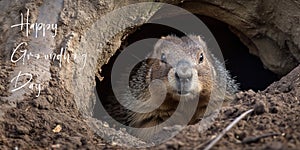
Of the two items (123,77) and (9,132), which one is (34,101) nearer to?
(9,132)

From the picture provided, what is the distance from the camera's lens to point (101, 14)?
5.40 meters

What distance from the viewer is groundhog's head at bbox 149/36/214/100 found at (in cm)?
477

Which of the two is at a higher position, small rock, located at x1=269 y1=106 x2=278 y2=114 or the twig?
small rock, located at x1=269 y1=106 x2=278 y2=114

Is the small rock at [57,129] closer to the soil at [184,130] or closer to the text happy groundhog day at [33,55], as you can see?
the soil at [184,130]

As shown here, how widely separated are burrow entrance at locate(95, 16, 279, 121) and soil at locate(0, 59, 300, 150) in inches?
92.2

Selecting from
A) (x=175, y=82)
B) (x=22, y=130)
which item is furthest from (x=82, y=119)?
(x=175, y=82)

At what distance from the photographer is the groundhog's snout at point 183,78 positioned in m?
4.69

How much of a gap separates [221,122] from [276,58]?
3.17m

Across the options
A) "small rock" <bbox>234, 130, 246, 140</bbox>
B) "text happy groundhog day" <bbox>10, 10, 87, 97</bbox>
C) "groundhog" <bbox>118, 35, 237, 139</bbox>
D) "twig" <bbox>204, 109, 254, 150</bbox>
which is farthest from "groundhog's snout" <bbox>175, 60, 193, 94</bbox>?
"small rock" <bbox>234, 130, 246, 140</bbox>

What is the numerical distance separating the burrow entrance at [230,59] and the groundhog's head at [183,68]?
150cm

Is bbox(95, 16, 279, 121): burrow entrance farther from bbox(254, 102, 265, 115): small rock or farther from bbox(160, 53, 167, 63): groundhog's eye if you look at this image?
bbox(254, 102, 265, 115): small rock

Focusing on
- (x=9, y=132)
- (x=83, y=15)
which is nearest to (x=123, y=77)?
(x=83, y=15)

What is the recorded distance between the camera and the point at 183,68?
15.8 feet

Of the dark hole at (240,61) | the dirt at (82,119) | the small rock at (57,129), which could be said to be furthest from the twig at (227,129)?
the dark hole at (240,61)
